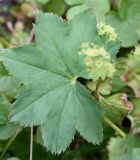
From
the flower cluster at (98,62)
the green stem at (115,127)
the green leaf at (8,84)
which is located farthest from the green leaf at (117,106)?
the green leaf at (8,84)

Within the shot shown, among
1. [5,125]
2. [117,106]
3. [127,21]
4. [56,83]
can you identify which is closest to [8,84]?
[5,125]

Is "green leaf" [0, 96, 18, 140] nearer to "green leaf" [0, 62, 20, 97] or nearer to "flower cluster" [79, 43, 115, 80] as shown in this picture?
"green leaf" [0, 62, 20, 97]

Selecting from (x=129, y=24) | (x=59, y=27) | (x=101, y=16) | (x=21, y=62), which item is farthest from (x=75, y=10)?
(x=21, y=62)

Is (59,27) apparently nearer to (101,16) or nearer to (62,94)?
(62,94)

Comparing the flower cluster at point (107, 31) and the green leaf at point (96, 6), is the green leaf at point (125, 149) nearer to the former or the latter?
the flower cluster at point (107, 31)

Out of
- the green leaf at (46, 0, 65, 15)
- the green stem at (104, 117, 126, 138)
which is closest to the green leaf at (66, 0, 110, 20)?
the green leaf at (46, 0, 65, 15)

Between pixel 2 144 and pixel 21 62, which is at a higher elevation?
pixel 21 62
